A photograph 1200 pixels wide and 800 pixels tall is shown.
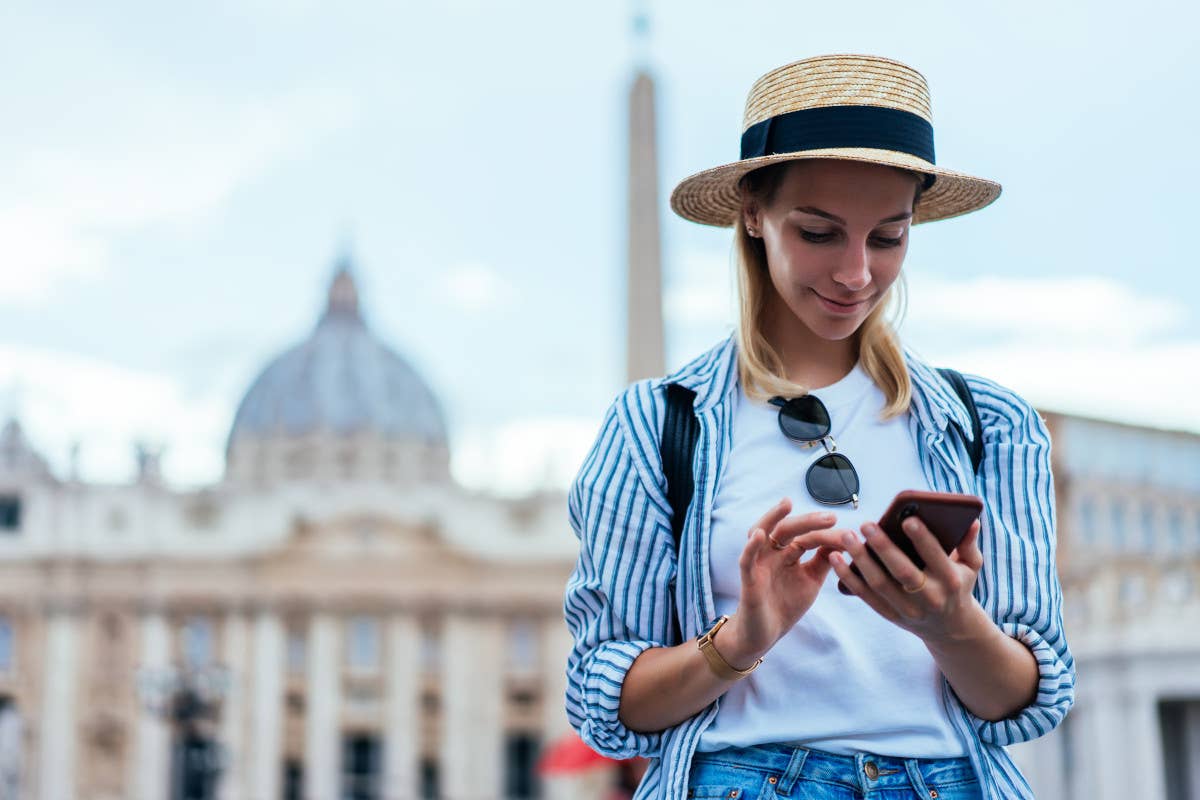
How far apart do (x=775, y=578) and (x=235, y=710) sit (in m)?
32.3

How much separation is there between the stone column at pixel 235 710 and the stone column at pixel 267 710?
225mm

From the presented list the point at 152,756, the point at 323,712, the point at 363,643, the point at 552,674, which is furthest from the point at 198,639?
the point at 552,674

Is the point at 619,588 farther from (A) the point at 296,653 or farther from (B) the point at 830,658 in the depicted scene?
(A) the point at 296,653

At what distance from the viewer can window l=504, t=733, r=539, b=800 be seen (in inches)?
1297

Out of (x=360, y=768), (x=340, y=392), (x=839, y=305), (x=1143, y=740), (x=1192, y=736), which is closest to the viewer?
(x=839, y=305)

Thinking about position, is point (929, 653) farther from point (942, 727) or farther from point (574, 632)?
point (574, 632)

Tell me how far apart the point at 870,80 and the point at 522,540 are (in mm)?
31881

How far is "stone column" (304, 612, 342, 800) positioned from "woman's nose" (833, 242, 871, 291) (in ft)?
104

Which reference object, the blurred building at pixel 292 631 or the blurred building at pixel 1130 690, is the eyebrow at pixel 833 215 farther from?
the blurred building at pixel 292 631

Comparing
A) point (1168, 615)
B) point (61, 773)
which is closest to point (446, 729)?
point (61, 773)

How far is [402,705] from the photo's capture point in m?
32.5

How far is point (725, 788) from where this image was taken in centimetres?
149

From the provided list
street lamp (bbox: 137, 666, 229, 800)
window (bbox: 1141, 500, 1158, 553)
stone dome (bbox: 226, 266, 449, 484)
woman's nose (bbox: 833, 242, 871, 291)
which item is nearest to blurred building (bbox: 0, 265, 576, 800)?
street lamp (bbox: 137, 666, 229, 800)

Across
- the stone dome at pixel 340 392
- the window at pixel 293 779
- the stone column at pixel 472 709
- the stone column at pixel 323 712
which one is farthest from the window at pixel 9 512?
the stone dome at pixel 340 392
